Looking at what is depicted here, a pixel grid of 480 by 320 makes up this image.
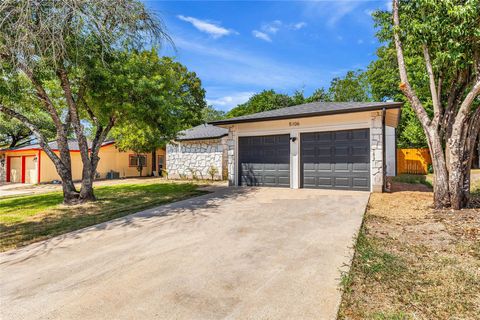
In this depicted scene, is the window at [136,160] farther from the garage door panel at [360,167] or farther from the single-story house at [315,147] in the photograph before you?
the garage door panel at [360,167]

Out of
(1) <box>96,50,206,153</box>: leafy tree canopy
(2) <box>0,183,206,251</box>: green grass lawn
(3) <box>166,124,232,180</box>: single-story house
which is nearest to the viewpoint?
(2) <box>0,183,206,251</box>: green grass lawn

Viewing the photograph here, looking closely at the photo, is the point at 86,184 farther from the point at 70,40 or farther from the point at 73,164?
the point at 73,164

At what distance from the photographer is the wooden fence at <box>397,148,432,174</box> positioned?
18.7 metres

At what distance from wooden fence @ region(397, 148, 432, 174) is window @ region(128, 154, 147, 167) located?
20.3 meters

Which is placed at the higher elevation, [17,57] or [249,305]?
[17,57]

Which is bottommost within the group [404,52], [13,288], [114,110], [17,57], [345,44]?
[13,288]

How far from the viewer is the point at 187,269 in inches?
132

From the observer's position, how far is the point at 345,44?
1493cm

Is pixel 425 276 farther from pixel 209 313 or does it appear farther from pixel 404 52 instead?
pixel 404 52

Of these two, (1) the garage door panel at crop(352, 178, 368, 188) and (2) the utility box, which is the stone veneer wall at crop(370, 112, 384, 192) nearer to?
(1) the garage door panel at crop(352, 178, 368, 188)

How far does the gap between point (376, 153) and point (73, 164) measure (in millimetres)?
17907

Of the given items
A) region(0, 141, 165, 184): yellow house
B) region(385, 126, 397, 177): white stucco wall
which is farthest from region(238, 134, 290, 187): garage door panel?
region(0, 141, 165, 184): yellow house

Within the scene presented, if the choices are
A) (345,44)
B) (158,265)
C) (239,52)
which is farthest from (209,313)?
(345,44)

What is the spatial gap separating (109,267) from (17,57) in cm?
578
